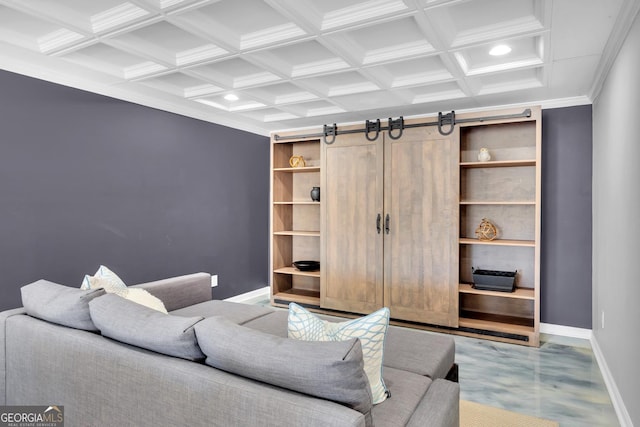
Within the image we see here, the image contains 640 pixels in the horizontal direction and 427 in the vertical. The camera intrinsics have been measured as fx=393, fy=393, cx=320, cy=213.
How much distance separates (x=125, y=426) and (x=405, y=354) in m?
1.38

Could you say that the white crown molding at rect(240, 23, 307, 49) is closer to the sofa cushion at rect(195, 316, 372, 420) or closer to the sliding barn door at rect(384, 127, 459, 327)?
the sofa cushion at rect(195, 316, 372, 420)

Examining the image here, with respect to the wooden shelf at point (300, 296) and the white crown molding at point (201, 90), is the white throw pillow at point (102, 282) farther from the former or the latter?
the wooden shelf at point (300, 296)

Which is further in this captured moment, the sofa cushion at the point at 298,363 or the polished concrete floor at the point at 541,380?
the polished concrete floor at the point at 541,380

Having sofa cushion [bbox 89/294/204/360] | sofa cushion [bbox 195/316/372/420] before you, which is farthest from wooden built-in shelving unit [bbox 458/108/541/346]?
sofa cushion [bbox 89/294/204/360]

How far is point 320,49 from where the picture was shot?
2869mm

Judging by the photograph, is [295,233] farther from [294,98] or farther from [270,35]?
[270,35]

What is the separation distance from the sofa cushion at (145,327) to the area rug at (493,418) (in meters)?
1.74

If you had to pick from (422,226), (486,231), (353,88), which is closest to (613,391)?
(486,231)

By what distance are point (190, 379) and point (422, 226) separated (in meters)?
3.13

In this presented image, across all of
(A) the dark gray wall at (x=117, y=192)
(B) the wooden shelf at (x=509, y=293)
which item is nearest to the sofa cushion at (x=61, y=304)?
(A) the dark gray wall at (x=117, y=192)

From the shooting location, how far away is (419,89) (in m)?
3.76

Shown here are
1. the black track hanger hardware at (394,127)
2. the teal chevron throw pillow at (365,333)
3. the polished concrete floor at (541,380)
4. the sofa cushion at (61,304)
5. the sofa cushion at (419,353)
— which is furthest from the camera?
the black track hanger hardware at (394,127)

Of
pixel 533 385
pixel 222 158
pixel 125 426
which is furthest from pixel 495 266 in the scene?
pixel 125 426

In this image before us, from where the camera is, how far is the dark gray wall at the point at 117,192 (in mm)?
2957
